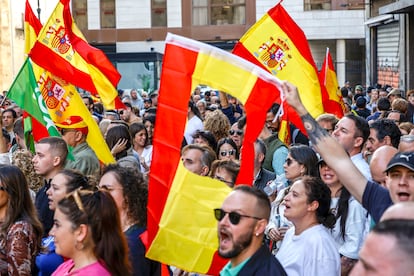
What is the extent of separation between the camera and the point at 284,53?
9125mm

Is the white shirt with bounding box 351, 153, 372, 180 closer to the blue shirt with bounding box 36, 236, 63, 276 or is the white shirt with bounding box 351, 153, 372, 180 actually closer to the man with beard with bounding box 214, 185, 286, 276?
the man with beard with bounding box 214, 185, 286, 276

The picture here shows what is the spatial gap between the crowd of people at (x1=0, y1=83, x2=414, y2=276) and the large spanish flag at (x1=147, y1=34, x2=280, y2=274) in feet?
1.04

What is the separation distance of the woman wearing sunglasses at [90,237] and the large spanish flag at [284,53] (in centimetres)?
490

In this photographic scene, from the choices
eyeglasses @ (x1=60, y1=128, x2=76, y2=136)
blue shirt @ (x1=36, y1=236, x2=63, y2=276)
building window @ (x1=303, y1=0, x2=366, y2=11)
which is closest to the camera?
blue shirt @ (x1=36, y1=236, x2=63, y2=276)

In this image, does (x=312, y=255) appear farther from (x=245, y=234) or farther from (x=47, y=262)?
(x=47, y=262)

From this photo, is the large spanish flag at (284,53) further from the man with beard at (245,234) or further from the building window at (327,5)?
the building window at (327,5)

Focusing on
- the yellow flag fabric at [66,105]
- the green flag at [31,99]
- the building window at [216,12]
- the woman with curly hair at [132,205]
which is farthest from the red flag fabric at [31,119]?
the building window at [216,12]

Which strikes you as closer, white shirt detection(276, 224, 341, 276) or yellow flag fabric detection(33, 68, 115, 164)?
white shirt detection(276, 224, 341, 276)

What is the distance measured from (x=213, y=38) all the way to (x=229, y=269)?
41.7 meters

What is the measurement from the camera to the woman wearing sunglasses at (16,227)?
492 centimetres

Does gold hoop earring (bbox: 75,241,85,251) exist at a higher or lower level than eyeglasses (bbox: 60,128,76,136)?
lower

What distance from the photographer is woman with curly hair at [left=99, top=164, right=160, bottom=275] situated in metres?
5.09

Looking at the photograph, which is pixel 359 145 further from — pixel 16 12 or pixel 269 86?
pixel 16 12

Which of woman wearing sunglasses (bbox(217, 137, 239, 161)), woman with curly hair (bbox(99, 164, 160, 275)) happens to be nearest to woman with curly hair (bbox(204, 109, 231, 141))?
woman wearing sunglasses (bbox(217, 137, 239, 161))
